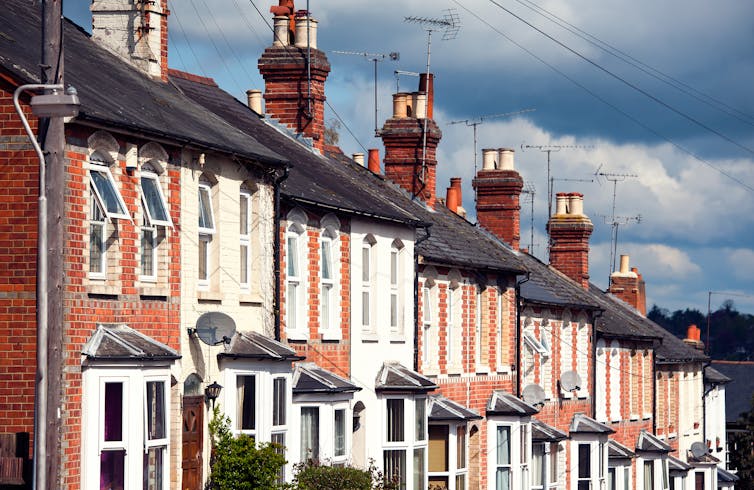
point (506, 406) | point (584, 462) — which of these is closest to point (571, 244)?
point (584, 462)

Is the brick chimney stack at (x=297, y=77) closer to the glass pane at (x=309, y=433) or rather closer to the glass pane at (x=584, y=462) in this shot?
the glass pane at (x=309, y=433)

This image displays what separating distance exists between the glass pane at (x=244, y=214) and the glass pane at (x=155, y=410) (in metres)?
4.62

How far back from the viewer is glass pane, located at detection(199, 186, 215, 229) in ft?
81.4

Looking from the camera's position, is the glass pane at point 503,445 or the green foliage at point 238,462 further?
the glass pane at point 503,445

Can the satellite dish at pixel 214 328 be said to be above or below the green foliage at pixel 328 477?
above

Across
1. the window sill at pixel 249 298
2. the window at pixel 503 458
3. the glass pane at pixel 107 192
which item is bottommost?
the window at pixel 503 458

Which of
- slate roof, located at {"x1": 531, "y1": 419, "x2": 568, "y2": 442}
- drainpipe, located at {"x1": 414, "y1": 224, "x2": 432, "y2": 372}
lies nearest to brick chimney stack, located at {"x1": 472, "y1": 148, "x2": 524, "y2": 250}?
slate roof, located at {"x1": 531, "y1": 419, "x2": 568, "y2": 442}

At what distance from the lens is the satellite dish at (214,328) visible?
23.8 m

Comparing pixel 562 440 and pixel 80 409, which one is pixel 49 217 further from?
pixel 562 440


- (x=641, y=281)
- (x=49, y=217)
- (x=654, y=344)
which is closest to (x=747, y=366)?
(x=641, y=281)

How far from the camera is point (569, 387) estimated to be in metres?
45.2

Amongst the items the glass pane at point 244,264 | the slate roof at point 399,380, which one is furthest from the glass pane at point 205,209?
the slate roof at point 399,380

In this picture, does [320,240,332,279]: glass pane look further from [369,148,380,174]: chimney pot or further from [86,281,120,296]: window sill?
[369,148,380,174]: chimney pot

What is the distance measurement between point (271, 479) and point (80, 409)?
181 inches
